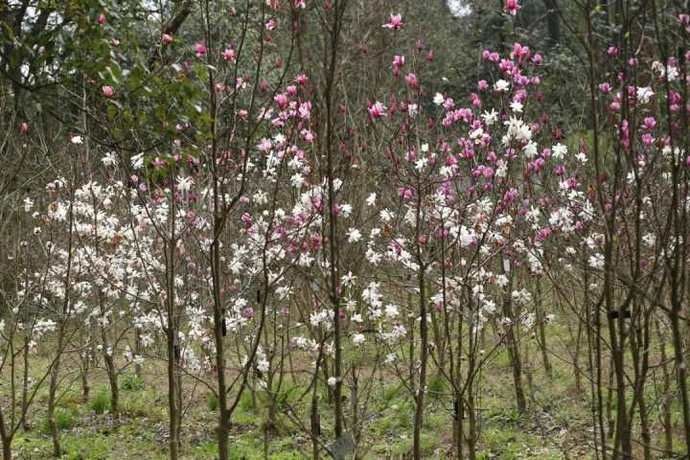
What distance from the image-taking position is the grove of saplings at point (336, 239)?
3.29 m

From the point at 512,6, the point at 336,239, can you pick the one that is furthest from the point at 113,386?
the point at 512,6

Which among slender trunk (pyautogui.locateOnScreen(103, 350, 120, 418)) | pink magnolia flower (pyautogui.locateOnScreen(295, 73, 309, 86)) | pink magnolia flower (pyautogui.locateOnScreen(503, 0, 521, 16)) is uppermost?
pink magnolia flower (pyautogui.locateOnScreen(503, 0, 521, 16))

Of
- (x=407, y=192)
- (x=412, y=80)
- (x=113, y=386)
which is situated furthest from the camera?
(x=113, y=386)

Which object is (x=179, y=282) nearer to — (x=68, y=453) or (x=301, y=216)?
(x=68, y=453)

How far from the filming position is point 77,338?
362 inches

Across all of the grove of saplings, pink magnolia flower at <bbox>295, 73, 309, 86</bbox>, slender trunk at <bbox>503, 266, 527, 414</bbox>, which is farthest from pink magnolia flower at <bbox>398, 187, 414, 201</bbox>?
slender trunk at <bbox>503, 266, 527, 414</bbox>

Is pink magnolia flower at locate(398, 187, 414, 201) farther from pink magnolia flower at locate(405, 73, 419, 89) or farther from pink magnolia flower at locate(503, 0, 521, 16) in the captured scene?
pink magnolia flower at locate(503, 0, 521, 16)

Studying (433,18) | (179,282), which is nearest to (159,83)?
(179,282)

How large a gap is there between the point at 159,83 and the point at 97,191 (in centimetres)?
311

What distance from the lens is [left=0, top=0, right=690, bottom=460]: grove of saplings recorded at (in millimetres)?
3295

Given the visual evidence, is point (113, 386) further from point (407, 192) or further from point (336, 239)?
point (336, 239)

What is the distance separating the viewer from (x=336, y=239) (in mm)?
3318

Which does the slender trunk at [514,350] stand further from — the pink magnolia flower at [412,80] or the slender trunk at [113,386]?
the slender trunk at [113,386]

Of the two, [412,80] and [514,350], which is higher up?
[412,80]
